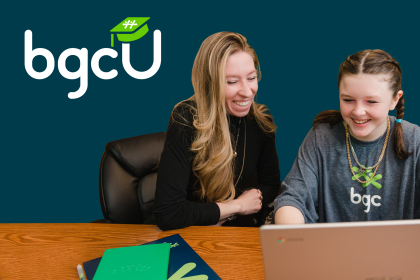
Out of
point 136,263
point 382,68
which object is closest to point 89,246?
point 136,263

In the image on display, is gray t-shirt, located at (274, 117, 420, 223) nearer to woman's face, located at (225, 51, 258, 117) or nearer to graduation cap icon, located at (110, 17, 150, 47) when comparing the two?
woman's face, located at (225, 51, 258, 117)

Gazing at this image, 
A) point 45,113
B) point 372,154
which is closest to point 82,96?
point 45,113

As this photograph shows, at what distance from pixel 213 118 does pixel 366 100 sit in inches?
22.6

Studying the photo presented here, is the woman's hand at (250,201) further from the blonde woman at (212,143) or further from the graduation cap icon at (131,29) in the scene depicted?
the graduation cap icon at (131,29)

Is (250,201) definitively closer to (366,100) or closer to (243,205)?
(243,205)

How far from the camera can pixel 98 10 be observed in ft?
6.82

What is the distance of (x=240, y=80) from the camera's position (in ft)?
4.43

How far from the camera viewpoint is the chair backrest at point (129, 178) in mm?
1567

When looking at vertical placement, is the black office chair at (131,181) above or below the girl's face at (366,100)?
below

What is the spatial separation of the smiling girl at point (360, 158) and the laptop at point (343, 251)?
1.46ft

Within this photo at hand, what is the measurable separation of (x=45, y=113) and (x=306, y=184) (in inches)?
72.7

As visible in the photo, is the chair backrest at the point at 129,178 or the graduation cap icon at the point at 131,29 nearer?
the chair backrest at the point at 129,178

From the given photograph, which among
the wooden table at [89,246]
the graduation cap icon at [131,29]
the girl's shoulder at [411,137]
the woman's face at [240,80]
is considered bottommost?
the wooden table at [89,246]

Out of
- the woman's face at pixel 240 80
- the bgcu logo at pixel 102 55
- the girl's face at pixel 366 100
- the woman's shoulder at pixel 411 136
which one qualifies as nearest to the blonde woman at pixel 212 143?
the woman's face at pixel 240 80
